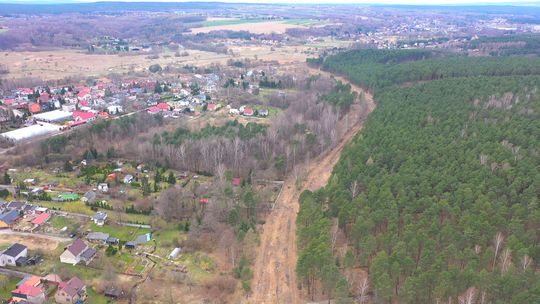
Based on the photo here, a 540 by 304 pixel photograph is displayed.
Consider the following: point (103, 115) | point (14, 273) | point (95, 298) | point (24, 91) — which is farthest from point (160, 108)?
point (95, 298)

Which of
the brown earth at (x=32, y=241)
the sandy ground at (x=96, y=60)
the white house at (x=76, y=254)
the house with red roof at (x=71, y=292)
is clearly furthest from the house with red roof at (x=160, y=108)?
the house with red roof at (x=71, y=292)

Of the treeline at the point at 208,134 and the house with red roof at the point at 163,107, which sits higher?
the treeline at the point at 208,134

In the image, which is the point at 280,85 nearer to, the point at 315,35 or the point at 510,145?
the point at 510,145

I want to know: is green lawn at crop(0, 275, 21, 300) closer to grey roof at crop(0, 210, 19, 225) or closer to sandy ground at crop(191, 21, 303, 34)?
grey roof at crop(0, 210, 19, 225)

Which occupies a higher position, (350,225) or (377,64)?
(377,64)

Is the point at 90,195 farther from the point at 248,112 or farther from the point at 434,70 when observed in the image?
the point at 434,70

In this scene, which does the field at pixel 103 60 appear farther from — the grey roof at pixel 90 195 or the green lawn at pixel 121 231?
the green lawn at pixel 121 231

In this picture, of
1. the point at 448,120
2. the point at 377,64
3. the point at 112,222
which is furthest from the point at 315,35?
the point at 112,222
